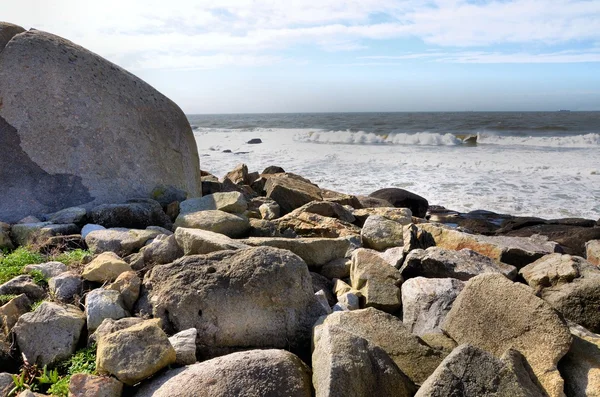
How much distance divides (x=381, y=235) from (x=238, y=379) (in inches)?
108

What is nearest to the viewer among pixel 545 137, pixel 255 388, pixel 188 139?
pixel 255 388

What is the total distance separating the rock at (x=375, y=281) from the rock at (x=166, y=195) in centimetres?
265

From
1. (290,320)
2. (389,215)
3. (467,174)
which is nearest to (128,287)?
(290,320)

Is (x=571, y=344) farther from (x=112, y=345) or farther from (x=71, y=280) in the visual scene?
(x=71, y=280)

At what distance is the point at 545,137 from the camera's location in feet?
98.2

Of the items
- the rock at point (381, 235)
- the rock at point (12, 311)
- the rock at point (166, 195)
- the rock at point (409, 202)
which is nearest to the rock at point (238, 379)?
Answer: the rock at point (12, 311)

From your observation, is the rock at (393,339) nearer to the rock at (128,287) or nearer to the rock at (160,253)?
the rock at (128,287)

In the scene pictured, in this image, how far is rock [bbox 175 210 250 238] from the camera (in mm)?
4246

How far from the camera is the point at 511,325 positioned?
2537 millimetres

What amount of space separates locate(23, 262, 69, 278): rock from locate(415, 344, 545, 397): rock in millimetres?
2562

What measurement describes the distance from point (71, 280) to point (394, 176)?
519 inches

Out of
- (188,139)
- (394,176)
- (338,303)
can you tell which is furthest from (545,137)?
(338,303)

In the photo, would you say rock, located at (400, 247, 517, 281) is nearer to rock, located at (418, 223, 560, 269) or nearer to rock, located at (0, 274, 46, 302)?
rock, located at (418, 223, 560, 269)

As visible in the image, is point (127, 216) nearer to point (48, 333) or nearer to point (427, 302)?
point (48, 333)
